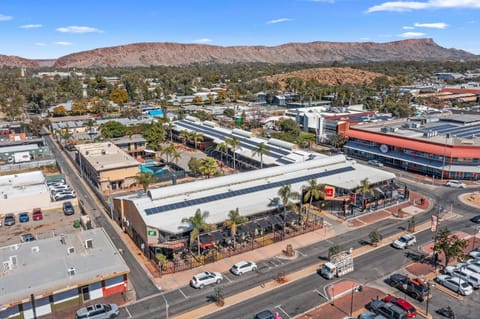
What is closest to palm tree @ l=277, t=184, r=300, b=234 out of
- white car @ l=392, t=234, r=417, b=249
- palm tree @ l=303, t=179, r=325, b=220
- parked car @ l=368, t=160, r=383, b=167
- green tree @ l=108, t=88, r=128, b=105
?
palm tree @ l=303, t=179, r=325, b=220

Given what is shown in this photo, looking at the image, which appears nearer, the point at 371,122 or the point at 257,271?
the point at 257,271

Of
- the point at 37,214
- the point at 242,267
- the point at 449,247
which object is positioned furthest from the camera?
the point at 37,214

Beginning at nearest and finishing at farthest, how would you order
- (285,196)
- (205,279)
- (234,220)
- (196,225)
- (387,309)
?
(387,309) < (205,279) < (196,225) < (234,220) < (285,196)

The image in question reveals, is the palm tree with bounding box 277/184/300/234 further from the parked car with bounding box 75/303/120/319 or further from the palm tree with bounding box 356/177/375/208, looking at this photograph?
the parked car with bounding box 75/303/120/319

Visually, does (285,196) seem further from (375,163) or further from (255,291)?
(375,163)

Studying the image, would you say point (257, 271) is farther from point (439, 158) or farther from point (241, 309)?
point (439, 158)

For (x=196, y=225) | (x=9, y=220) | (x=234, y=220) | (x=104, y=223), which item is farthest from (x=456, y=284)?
(x=9, y=220)

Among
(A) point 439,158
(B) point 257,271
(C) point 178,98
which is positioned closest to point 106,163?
(B) point 257,271
